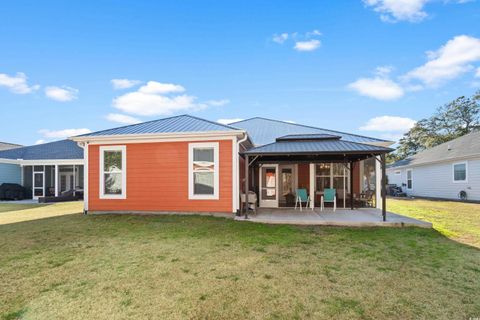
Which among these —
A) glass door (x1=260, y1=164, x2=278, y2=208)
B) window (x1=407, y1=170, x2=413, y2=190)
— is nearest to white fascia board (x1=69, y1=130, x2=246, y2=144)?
glass door (x1=260, y1=164, x2=278, y2=208)

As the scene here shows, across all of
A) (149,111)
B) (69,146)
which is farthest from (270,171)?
(149,111)

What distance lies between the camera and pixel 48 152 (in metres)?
19.3

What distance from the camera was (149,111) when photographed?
32.4m

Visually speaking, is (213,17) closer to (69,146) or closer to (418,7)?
(418,7)

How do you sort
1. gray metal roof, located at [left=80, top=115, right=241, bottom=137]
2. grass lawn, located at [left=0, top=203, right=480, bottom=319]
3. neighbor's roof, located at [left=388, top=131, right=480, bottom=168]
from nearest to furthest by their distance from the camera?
grass lawn, located at [left=0, top=203, right=480, bottom=319] → gray metal roof, located at [left=80, top=115, right=241, bottom=137] → neighbor's roof, located at [left=388, top=131, right=480, bottom=168]

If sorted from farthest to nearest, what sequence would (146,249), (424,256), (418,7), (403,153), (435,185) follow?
(403,153) → (435,185) → (418,7) → (146,249) → (424,256)

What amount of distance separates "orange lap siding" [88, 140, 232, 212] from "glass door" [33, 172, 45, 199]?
1196cm

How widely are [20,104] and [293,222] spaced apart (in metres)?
22.5

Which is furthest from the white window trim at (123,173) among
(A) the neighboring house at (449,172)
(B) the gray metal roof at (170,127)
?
(A) the neighboring house at (449,172)

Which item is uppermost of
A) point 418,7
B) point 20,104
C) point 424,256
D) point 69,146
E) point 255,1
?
point 255,1

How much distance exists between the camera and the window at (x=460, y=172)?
52.5 feet

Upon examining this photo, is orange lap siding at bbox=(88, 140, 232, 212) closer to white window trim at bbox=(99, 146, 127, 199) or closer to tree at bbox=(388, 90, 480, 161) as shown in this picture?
white window trim at bbox=(99, 146, 127, 199)

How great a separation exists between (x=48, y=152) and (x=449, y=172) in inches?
1126

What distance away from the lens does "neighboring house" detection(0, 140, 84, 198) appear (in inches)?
694
